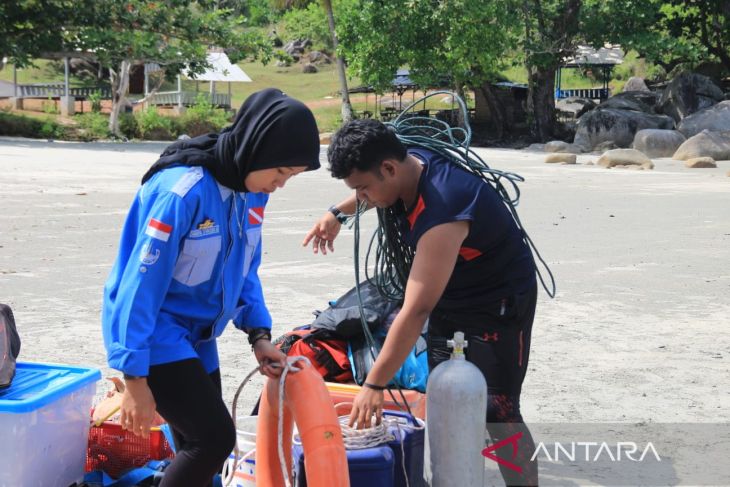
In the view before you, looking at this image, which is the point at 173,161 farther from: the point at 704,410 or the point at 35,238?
the point at 35,238

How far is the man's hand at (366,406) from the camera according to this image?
3213 mm

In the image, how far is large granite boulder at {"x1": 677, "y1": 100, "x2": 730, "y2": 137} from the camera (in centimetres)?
3125

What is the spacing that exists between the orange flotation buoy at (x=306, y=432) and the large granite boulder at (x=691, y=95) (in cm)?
3398

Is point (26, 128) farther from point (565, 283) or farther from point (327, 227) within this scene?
point (327, 227)

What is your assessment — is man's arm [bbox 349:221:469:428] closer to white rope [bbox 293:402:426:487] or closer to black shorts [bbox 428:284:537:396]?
white rope [bbox 293:402:426:487]

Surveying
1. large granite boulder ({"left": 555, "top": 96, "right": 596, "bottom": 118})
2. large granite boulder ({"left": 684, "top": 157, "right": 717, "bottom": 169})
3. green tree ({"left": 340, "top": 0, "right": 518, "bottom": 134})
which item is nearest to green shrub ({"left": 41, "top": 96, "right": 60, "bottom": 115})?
green tree ({"left": 340, "top": 0, "right": 518, "bottom": 134})

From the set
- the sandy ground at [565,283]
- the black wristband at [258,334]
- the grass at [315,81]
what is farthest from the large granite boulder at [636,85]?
the black wristband at [258,334]

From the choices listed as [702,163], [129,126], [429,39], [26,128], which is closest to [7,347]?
[702,163]

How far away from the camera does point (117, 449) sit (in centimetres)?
385

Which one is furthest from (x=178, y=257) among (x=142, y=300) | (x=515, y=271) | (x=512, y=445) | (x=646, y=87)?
(x=646, y=87)

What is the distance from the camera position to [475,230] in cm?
332

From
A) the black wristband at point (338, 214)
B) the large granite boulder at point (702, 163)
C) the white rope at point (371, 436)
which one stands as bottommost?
the white rope at point (371, 436)

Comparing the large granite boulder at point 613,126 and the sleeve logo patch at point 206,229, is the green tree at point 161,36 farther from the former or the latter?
the sleeve logo patch at point 206,229

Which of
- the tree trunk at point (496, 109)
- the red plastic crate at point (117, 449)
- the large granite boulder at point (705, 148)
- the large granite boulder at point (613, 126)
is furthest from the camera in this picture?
the tree trunk at point (496, 109)
